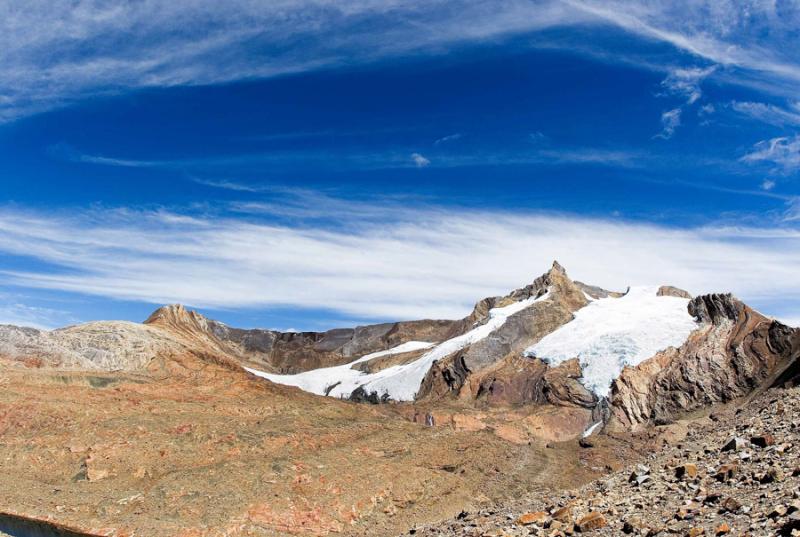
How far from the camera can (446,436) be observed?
147 ft

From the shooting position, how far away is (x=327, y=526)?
30.8 meters

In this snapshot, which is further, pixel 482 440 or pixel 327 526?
pixel 482 440

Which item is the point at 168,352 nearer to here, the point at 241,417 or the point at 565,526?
the point at 241,417

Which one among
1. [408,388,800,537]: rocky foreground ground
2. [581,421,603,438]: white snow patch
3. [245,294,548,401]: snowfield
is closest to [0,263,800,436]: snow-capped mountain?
[245,294,548,401]: snowfield

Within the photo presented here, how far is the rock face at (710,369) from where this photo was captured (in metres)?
55.7

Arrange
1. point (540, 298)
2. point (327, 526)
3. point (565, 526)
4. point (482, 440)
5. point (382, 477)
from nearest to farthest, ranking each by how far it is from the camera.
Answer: point (565, 526) → point (327, 526) → point (382, 477) → point (482, 440) → point (540, 298)

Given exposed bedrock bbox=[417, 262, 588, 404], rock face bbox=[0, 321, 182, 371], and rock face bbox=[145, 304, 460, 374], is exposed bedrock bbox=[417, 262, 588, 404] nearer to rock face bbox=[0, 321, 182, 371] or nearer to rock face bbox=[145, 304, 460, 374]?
rock face bbox=[0, 321, 182, 371]

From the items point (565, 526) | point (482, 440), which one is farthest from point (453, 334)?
point (565, 526)

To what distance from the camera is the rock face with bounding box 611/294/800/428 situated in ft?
183

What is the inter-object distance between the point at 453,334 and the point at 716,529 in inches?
4108

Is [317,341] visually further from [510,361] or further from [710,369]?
[710,369]

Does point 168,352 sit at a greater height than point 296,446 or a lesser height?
greater

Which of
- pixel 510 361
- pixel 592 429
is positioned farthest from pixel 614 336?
pixel 592 429

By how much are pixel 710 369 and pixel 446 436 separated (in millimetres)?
27385
